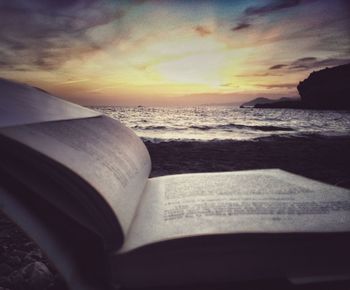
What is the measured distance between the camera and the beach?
68 centimetres

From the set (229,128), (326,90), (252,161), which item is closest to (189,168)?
(252,161)

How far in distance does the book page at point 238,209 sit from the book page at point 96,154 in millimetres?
51

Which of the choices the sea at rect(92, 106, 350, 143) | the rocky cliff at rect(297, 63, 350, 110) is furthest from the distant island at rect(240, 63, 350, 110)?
the sea at rect(92, 106, 350, 143)

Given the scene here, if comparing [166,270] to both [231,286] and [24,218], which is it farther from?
[24,218]

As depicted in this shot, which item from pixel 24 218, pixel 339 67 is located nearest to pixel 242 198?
pixel 24 218

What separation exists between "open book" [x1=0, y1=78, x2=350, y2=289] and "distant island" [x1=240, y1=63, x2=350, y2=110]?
43211mm

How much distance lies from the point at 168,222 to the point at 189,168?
162cm

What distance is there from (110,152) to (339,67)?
55827 mm

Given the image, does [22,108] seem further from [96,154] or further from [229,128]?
[229,128]

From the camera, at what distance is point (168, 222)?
0.53 m

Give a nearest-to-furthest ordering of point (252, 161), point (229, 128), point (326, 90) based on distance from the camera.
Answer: point (252, 161) → point (229, 128) → point (326, 90)

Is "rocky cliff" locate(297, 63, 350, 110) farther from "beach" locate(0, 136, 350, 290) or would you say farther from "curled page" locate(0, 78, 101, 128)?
"curled page" locate(0, 78, 101, 128)

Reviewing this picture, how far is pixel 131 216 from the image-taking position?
0.56m

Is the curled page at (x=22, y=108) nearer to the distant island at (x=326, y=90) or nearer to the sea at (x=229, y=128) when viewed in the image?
the sea at (x=229, y=128)
